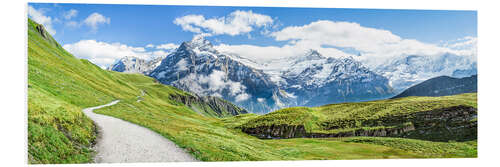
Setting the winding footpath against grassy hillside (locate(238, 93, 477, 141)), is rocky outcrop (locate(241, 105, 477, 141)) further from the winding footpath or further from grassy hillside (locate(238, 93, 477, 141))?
the winding footpath

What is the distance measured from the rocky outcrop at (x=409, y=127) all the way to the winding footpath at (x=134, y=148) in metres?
20.1

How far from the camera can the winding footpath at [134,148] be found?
16656mm

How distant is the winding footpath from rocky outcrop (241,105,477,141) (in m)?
20.1

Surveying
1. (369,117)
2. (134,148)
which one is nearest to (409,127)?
(369,117)

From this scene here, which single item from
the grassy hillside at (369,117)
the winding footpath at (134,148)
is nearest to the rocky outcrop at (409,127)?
the grassy hillside at (369,117)

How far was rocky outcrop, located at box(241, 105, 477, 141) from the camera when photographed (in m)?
27.0

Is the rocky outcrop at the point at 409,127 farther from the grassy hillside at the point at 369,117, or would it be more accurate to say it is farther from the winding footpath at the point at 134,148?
the winding footpath at the point at 134,148

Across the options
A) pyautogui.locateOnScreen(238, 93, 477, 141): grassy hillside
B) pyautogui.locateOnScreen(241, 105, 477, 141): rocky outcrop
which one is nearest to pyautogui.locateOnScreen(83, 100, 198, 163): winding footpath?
pyautogui.locateOnScreen(241, 105, 477, 141): rocky outcrop

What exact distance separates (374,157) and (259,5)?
56.4 ft

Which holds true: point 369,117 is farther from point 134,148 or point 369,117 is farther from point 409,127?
point 134,148

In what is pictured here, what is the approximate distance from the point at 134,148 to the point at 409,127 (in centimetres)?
2784

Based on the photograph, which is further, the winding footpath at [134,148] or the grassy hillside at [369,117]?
the grassy hillside at [369,117]

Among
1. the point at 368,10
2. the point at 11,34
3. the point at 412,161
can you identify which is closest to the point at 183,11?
the point at 11,34

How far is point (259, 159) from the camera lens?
858 inches
